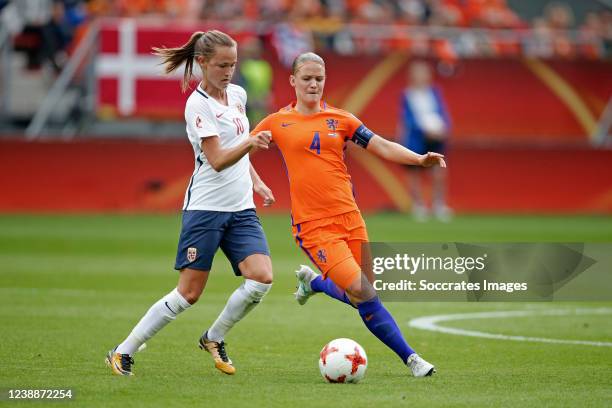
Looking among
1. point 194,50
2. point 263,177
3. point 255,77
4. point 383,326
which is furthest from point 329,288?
point 255,77

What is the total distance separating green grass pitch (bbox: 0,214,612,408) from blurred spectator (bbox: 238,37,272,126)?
648 centimetres

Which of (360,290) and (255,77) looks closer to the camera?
(360,290)

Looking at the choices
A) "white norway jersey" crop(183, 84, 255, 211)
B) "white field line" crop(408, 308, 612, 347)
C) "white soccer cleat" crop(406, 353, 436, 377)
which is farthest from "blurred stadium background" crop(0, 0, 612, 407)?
"white soccer cleat" crop(406, 353, 436, 377)

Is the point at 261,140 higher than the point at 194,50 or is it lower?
lower

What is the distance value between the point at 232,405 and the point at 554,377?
8.14 ft

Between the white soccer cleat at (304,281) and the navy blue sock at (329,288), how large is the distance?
1.8 inches

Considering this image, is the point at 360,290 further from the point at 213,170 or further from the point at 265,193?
the point at 213,170

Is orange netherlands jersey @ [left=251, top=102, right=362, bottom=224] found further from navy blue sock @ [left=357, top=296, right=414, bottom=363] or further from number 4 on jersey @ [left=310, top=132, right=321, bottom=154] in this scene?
navy blue sock @ [left=357, top=296, right=414, bottom=363]

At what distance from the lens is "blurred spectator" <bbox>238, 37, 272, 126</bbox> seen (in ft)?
79.0

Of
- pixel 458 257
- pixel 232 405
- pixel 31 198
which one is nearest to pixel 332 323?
pixel 458 257

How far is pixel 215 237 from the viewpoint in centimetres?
854

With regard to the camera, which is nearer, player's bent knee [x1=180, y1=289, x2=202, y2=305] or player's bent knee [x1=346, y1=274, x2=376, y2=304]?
player's bent knee [x1=346, y1=274, x2=376, y2=304]

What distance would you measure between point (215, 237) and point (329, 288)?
106 cm

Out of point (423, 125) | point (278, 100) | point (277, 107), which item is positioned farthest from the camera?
point (278, 100)
